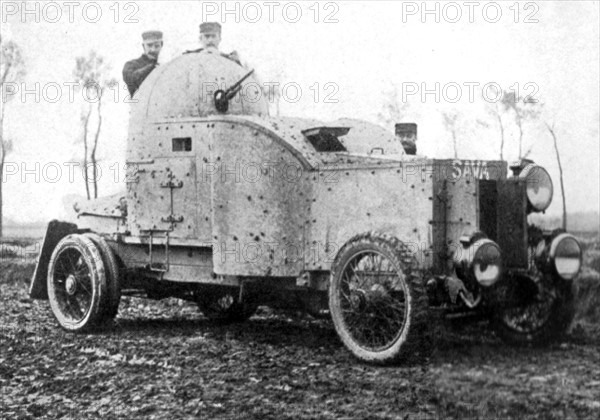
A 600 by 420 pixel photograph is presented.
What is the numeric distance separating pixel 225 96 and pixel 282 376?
3.40 meters

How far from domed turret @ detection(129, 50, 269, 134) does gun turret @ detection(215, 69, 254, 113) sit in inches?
2.6

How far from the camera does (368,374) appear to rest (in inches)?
240

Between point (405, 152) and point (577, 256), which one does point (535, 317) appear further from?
point (405, 152)

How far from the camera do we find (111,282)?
8781 mm

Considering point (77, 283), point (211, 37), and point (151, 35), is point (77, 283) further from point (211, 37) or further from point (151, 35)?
point (211, 37)

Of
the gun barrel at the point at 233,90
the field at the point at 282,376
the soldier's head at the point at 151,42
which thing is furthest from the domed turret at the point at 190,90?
the field at the point at 282,376

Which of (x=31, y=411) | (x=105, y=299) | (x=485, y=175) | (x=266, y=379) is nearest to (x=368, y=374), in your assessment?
(x=266, y=379)

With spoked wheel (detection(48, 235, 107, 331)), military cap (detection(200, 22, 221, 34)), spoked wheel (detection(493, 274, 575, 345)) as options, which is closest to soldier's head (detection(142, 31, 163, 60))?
military cap (detection(200, 22, 221, 34))

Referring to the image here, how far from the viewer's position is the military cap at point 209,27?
31.3 feet

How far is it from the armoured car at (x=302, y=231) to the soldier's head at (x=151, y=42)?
2.66 feet

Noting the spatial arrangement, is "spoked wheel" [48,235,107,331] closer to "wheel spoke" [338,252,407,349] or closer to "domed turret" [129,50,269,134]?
"domed turret" [129,50,269,134]

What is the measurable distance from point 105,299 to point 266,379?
3.11 metres

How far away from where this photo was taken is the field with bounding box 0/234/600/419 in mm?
4867

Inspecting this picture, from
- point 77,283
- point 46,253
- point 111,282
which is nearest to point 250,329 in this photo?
point 111,282
